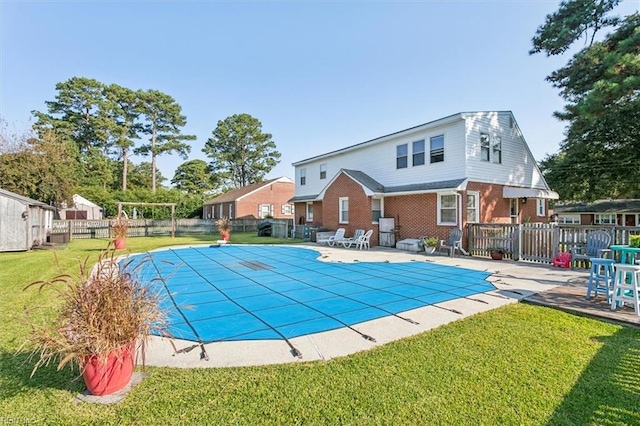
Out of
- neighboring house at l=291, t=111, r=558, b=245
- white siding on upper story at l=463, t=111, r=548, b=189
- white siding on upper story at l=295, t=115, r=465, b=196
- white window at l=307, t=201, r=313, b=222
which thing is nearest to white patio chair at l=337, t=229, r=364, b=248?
neighboring house at l=291, t=111, r=558, b=245

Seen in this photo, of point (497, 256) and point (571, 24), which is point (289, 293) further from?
point (571, 24)

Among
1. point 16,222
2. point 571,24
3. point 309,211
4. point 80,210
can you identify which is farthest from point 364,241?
point 80,210

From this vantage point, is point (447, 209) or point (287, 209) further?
point (287, 209)

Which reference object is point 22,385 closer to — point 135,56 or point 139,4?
point 139,4

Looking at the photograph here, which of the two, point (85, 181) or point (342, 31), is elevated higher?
point (342, 31)

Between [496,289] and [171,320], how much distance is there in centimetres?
698

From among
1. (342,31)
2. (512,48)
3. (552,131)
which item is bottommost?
(552,131)

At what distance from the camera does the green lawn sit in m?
2.57

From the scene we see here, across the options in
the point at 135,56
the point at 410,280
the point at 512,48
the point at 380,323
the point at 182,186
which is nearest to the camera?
the point at 380,323

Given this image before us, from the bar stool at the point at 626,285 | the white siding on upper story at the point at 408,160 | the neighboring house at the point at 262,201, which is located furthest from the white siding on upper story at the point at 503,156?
the neighboring house at the point at 262,201

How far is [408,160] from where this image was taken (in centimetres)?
1620

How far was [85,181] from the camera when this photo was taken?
114ft

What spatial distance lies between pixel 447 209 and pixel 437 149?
121 inches

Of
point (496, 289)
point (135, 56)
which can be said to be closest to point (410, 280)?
point (496, 289)
